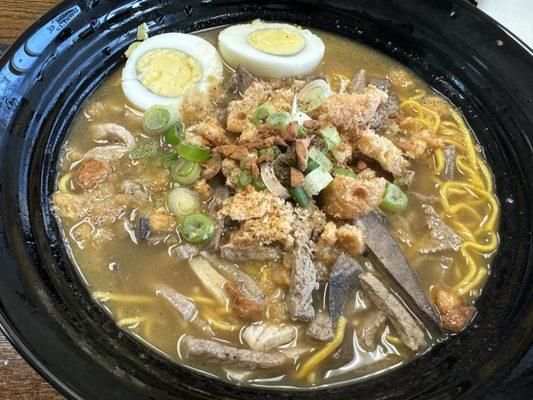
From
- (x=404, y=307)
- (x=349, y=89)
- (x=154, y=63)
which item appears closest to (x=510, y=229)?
(x=404, y=307)

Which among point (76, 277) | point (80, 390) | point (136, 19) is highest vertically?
point (136, 19)

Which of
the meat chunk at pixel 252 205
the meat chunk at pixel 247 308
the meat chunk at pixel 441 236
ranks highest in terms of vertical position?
the meat chunk at pixel 252 205

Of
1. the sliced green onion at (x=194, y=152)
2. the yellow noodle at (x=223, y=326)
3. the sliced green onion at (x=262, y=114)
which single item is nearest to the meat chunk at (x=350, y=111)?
the sliced green onion at (x=262, y=114)

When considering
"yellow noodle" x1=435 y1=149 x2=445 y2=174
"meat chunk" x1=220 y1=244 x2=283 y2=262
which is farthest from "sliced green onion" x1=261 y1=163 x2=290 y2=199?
"yellow noodle" x1=435 y1=149 x2=445 y2=174

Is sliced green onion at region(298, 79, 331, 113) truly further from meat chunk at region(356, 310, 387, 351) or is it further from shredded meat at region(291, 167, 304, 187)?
meat chunk at region(356, 310, 387, 351)

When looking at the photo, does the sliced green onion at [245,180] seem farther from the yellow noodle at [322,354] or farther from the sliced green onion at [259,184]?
the yellow noodle at [322,354]

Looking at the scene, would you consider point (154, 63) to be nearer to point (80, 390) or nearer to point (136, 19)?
point (136, 19)

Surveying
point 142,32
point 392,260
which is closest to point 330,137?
point 392,260
